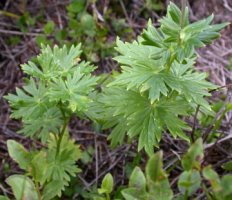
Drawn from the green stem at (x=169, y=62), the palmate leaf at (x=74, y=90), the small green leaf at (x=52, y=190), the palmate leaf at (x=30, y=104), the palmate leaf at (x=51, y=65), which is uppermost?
the palmate leaf at (x=51, y=65)

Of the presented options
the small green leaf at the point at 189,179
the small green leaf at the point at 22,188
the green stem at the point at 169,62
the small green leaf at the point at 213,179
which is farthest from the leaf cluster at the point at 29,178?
the green stem at the point at 169,62

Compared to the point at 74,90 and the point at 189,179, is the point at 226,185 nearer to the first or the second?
the point at 189,179

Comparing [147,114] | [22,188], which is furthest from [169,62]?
[22,188]

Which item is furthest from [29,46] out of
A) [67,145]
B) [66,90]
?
[66,90]

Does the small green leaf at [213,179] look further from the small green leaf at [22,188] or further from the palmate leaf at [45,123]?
the palmate leaf at [45,123]

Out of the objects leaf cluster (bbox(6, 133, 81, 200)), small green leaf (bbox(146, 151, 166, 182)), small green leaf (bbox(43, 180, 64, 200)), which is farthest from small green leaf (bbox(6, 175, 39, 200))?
small green leaf (bbox(146, 151, 166, 182))
